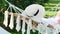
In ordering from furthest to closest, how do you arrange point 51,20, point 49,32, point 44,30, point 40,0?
point 40,0 → point 51,20 → point 49,32 → point 44,30

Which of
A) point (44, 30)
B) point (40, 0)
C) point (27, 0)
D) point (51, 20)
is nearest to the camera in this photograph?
point (44, 30)

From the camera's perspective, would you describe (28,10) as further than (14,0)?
No

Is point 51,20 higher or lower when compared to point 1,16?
higher

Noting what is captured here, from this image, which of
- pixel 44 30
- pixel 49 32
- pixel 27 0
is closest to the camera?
pixel 44 30

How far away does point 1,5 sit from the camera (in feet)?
16.8

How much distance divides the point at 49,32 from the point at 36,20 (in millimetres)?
269

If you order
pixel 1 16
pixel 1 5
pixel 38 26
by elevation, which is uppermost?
pixel 38 26

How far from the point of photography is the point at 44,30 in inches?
111

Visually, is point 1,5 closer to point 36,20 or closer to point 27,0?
point 27,0

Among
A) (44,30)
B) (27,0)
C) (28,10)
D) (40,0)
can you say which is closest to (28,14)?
(28,10)

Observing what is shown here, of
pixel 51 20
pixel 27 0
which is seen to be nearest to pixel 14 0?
pixel 27 0

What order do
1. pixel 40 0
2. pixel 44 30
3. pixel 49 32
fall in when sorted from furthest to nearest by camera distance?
pixel 40 0
pixel 49 32
pixel 44 30

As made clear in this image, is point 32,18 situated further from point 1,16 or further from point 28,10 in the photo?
point 1,16

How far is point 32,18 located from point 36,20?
0.07 m
